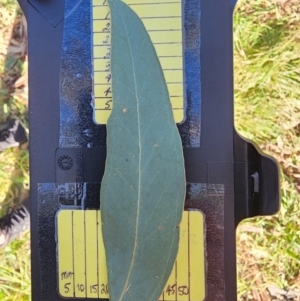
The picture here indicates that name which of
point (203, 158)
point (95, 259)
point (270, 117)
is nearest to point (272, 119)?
point (270, 117)

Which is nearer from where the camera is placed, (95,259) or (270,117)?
(95,259)

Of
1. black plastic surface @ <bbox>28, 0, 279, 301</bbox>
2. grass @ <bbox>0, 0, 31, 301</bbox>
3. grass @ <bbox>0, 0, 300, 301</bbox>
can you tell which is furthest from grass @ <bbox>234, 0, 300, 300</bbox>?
grass @ <bbox>0, 0, 31, 301</bbox>

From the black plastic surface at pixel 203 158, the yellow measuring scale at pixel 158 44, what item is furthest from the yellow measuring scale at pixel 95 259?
the yellow measuring scale at pixel 158 44

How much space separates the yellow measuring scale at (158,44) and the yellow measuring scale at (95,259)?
0.53ft

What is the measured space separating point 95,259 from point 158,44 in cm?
32

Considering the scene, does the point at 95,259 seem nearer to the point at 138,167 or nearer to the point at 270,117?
the point at 138,167

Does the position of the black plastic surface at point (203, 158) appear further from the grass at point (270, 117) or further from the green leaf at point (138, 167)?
the grass at point (270, 117)

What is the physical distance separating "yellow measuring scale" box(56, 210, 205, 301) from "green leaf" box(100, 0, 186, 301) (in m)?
0.10

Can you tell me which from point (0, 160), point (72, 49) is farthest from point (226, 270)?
point (0, 160)

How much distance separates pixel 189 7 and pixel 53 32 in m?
0.20

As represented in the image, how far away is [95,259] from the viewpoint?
68 centimetres

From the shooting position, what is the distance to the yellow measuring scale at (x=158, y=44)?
26.2 inches

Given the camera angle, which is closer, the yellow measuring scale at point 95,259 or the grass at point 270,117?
the yellow measuring scale at point 95,259

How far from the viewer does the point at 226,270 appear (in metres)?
0.69
